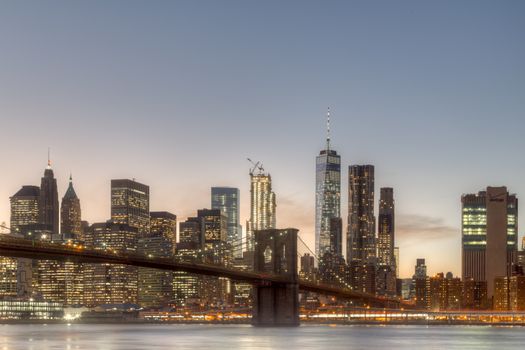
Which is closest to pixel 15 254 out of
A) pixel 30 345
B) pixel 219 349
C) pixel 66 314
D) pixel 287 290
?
pixel 30 345

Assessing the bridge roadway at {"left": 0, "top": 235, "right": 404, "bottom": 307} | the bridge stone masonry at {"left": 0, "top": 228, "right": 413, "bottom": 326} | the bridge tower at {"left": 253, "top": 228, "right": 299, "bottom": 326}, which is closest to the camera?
the bridge roadway at {"left": 0, "top": 235, "right": 404, "bottom": 307}

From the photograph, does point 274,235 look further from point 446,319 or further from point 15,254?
point 446,319

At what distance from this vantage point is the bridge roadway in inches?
2685

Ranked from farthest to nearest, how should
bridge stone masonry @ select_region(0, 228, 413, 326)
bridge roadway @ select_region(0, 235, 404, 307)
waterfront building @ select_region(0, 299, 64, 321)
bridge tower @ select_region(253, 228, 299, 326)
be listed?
waterfront building @ select_region(0, 299, 64, 321) → bridge tower @ select_region(253, 228, 299, 326) → bridge stone masonry @ select_region(0, 228, 413, 326) → bridge roadway @ select_region(0, 235, 404, 307)

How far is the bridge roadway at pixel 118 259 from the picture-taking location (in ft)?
224

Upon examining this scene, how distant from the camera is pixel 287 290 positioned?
95750 millimetres

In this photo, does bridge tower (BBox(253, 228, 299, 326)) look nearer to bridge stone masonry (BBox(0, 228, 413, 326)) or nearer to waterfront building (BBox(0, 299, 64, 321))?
bridge stone masonry (BBox(0, 228, 413, 326))

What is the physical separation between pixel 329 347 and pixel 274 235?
3910 cm

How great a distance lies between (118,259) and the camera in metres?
76.9

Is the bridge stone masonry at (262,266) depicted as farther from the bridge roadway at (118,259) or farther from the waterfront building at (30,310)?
the waterfront building at (30,310)

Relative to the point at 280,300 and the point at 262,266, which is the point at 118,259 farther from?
the point at 262,266

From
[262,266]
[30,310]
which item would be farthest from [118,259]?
[30,310]

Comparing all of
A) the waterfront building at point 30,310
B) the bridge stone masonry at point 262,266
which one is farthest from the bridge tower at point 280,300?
the waterfront building at point 30,310

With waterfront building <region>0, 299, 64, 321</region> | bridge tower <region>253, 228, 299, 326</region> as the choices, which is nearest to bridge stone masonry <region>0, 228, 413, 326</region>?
bridge tower <region>253, 228, 299, 326</region>
